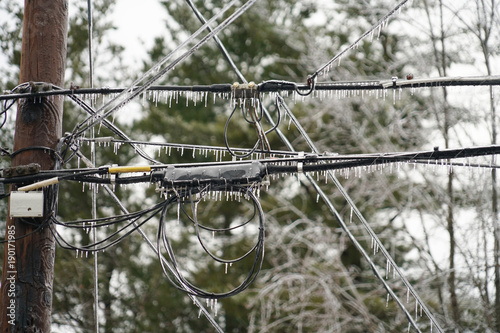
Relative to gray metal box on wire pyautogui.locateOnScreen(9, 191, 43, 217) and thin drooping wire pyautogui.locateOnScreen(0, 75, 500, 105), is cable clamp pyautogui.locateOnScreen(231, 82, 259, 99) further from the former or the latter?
gray metal box on wire pyautogui.locateOnScreen(9, 191, 43, 217)

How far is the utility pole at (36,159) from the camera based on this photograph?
16.2ft

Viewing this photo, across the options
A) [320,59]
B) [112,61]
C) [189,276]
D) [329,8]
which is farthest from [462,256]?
[112,61]

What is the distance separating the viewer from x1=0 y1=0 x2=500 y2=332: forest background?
39.2ft

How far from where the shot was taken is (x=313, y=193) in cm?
1586

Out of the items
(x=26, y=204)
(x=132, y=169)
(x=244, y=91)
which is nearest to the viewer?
(x=132, y=169)

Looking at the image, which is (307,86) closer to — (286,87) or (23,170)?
(286,87)

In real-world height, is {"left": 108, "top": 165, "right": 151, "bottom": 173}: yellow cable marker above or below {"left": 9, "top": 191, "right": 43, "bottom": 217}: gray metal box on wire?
above

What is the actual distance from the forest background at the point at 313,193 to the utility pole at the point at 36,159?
4.26 m

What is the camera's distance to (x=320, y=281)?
41.6 feet

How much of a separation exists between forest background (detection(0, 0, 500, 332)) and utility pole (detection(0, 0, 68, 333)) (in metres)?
4.26

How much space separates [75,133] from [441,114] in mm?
8757

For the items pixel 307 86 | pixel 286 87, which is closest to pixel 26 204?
pixel 286 87

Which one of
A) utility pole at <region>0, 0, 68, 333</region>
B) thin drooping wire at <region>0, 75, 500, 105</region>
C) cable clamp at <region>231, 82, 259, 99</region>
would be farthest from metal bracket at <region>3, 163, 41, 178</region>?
cable clamp at <region>231, 82, 259, 99</region>

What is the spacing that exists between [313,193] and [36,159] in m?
11.2
